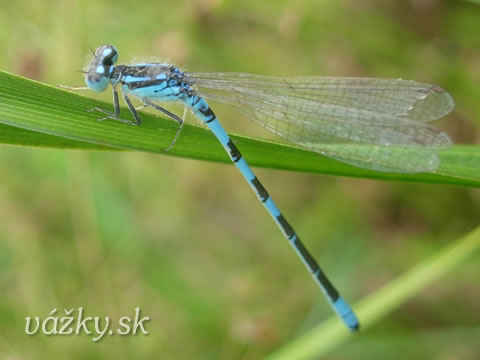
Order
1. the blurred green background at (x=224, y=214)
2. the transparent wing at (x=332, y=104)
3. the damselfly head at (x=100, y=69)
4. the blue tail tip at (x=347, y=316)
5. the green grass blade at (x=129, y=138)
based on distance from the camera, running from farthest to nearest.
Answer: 1. the blurred green background at (x=224, y=214)
2. the blue tail tip at (x=347, y=316)
3. the damselfly head at (x=100, y=69)
4. the transparent wing at (x=332, y=104)
5. the green grass blade at (x=129, y=138)

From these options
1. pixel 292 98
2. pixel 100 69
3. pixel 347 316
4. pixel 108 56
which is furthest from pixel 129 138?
pixel 347 316

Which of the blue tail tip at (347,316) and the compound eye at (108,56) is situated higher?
the compound eye at (108,56)

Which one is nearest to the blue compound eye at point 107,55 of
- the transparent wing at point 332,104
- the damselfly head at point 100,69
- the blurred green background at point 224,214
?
the damselfly head at point 100,69

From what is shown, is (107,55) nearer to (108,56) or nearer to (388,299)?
(108,56)

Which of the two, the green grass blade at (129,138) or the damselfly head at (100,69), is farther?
the damselfly head at (100,69)

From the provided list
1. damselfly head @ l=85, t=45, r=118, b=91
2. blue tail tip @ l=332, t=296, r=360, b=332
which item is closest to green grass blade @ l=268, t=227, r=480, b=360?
blue tail tip @ l=332, t=296, r=360, b=332

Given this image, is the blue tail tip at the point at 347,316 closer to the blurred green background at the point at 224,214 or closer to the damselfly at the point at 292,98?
the damselfly at the point at 292,98
